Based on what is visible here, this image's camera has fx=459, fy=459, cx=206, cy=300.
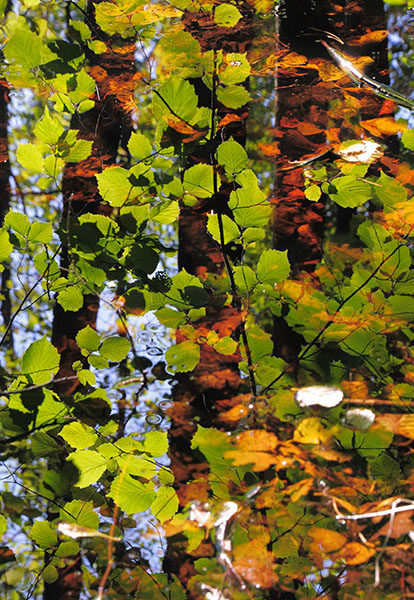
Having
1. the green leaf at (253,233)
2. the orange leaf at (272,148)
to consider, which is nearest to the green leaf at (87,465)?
the green leaf at (253,233)

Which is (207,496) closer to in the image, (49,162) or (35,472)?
(49,162)

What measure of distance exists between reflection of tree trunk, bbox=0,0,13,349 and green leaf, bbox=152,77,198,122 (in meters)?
0.90

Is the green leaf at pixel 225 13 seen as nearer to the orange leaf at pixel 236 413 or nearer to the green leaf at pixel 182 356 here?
the green leaf at pixel 182 356

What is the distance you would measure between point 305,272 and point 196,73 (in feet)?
2.42

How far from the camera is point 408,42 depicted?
257 cm

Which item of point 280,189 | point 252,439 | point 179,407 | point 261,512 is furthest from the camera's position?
point 280,189

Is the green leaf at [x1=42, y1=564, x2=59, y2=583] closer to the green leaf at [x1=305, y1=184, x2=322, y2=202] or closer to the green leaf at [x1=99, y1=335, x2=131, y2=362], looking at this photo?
the green leaf at [x1=99, y1=335, x2=131, y2=362]

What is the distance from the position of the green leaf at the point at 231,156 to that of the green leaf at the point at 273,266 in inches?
10.0

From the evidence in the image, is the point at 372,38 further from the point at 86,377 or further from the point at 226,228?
the point at 86,377

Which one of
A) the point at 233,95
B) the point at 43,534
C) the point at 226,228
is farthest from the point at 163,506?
the point at 233,95

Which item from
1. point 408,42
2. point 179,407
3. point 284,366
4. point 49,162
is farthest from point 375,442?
point 408,42

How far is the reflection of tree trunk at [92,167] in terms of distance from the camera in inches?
64.5

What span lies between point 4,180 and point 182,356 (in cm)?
190

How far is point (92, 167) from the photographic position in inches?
64.7
